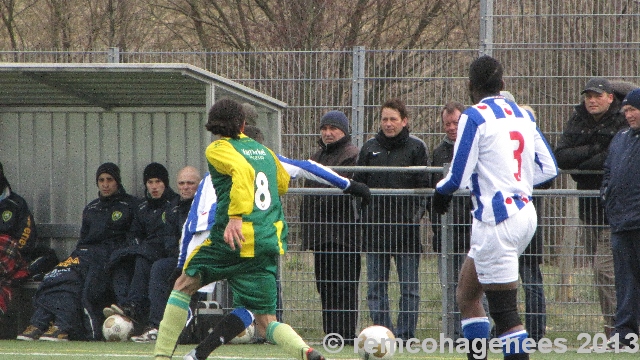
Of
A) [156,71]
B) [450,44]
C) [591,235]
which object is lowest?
[591,235]

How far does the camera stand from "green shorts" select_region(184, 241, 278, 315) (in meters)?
7.16

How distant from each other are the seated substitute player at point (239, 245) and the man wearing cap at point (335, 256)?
7.86 feet

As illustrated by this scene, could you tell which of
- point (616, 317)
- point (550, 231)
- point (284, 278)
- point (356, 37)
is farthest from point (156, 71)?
point (356, 37)

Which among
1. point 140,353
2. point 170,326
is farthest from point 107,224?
point 170,326

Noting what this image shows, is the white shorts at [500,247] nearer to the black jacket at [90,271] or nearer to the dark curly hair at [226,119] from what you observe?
the dark curly hair at [226,119]

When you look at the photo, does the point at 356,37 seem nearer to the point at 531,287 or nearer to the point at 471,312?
the point at 531,287

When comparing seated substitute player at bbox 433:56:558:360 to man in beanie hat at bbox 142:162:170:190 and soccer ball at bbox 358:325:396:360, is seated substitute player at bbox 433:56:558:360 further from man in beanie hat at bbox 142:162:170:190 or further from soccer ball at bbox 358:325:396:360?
man in beanie hat at bbox 142:162:170:190

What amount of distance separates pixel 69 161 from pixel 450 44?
9646mm

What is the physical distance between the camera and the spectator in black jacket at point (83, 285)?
10523 millimetres

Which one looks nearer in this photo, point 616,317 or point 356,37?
point 616,317

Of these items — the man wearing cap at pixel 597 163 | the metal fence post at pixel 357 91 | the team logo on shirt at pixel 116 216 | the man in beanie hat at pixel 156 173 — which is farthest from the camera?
the metal fence post at pixel 357 91

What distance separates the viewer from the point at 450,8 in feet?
65.8

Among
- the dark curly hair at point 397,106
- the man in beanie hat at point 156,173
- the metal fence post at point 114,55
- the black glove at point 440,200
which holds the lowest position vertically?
the black glove at point 440,200

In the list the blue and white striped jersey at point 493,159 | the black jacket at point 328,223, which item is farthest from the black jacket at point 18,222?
the blue and white striped jersey at point 493,159
